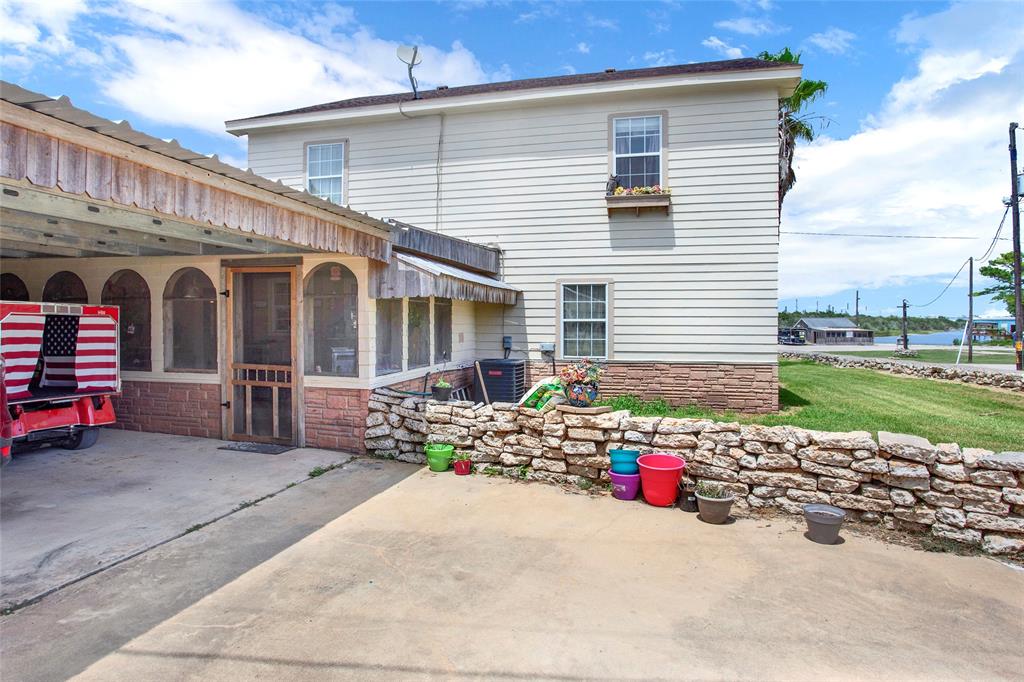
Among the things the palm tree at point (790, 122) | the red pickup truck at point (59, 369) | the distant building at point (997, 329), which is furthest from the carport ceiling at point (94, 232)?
the distant building at point (997, 329)

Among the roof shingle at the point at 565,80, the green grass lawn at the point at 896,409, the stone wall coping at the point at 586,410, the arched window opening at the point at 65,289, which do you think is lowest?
the green grass lawn at the point at 896,409

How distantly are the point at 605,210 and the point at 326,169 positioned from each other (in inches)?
251

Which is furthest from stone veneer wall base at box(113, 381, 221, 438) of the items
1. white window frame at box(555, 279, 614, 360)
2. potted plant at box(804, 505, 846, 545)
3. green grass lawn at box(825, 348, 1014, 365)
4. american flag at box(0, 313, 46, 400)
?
green grass lawn at box(825, 348, 1014, 365)

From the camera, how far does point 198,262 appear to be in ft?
25.5

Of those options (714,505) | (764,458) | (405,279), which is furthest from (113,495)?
(764,458)

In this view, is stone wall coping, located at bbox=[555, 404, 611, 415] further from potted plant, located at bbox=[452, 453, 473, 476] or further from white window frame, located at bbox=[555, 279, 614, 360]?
white window frame, located at bbox=[555, 279, 614, 360]

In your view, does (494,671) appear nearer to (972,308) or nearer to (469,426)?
(469,426)

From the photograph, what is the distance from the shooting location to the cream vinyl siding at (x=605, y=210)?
1047cm

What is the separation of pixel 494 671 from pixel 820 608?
2265 mm

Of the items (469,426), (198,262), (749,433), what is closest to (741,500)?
(749,433)

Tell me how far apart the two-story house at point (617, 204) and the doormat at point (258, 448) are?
4.83 metres

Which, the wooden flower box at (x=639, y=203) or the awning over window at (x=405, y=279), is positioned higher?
the wooden flower box at (x=639, y=203)

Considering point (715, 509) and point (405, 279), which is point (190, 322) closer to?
point (405, 279)

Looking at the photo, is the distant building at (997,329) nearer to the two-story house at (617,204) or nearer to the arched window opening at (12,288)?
the two-story house at (617,204)
